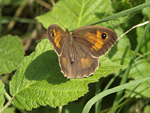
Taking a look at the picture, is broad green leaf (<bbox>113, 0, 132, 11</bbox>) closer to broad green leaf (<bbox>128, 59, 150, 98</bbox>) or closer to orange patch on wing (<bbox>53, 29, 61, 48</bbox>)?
broad green leaf (<bbox>128, 59, 150, 98</bbox>)

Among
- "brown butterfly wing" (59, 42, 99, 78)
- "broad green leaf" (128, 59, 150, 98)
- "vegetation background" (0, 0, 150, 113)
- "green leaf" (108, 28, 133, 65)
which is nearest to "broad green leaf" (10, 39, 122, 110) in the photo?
"vegetation background" (0, 0, 150, 113)

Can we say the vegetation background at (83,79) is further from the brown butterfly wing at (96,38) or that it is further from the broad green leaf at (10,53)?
the brown butterfly wing at (96,38)

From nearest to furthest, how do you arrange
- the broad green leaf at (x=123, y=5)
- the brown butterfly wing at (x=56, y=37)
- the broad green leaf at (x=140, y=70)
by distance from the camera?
the brown butterfly wing at (x=56, y=37) < the broad green leaf at (x=123, y=5) < the broad green leaf at (x=140, y=70)

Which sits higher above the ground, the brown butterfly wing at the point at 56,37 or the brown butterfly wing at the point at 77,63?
the brown butterfly wing at the point at 56,37

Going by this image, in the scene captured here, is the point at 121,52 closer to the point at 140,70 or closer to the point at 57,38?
the point at 140,70

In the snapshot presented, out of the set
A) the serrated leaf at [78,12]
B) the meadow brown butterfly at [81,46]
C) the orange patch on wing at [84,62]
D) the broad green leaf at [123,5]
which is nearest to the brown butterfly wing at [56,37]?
the meadow brown butterfly at [81,46]

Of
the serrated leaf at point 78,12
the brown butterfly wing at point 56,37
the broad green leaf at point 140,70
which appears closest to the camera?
the brown butterfly wing at point 56,37

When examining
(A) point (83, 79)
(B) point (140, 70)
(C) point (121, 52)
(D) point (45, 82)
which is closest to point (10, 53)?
(D) point (45, 82)

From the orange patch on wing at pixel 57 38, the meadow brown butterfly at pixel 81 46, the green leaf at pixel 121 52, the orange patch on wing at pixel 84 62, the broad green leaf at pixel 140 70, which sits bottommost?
the broad green leaf at pixel 140 70
